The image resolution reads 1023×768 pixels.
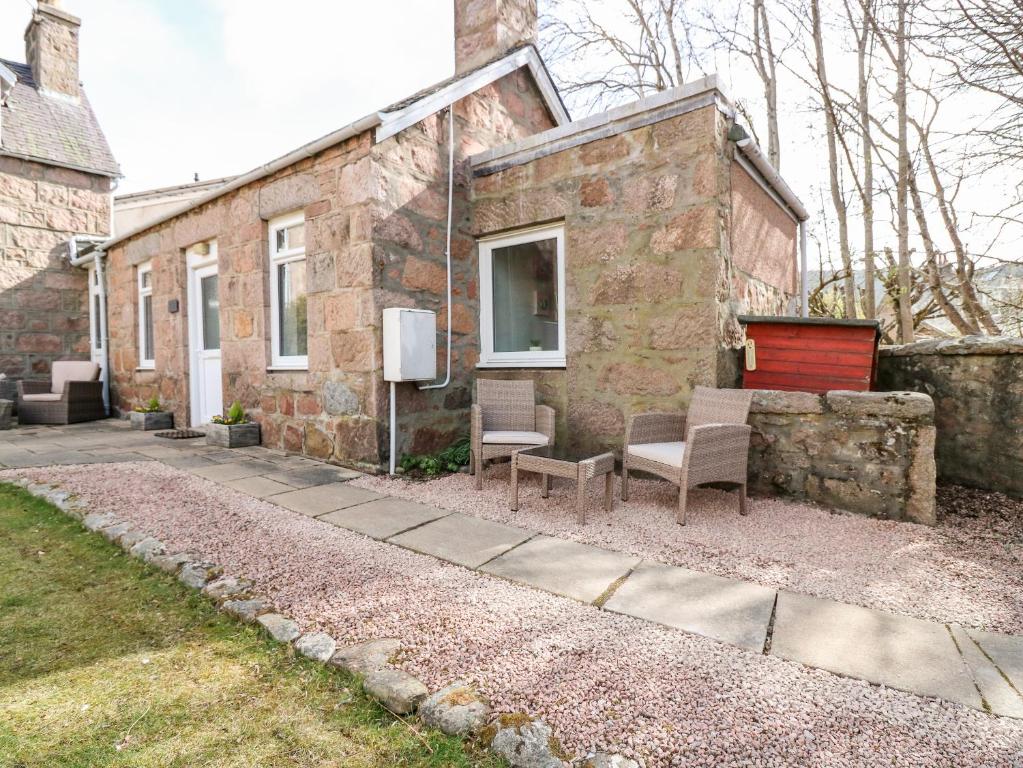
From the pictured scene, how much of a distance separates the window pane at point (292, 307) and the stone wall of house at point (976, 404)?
18.5ft

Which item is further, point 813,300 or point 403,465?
point 813,300

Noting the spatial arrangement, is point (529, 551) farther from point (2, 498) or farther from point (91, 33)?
point (91, 33)

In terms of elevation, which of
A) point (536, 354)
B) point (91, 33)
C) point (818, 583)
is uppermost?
point (91, 33)

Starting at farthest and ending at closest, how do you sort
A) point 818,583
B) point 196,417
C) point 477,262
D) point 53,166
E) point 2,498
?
point 53,166 < point 196,417 < point 477,262 < point 2,498 < point 818,583

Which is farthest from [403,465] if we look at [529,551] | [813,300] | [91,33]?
[91,33]

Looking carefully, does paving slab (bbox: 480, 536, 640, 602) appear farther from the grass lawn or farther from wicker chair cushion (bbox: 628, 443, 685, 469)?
the grass lawn

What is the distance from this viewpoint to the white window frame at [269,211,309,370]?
213 inches

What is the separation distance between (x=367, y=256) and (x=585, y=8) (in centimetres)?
995

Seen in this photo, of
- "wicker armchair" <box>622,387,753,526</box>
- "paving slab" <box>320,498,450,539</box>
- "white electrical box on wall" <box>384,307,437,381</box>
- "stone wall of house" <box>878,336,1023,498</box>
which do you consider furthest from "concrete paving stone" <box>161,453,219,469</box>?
"stone wall of house" <box>878,336,1023,498</box>

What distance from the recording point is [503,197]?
5.25 m

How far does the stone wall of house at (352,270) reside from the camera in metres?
4.62

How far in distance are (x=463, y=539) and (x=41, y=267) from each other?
10.4m

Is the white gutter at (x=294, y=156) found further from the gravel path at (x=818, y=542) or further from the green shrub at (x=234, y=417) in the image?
the gravel path at (x=818, y=542)

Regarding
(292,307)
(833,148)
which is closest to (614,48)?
(833,148)
